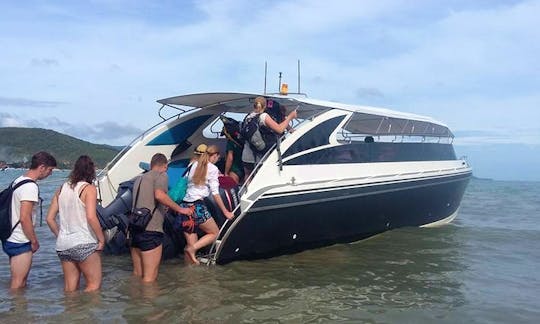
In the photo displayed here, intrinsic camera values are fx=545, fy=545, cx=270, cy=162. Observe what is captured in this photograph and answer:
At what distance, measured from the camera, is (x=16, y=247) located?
17.7 ft

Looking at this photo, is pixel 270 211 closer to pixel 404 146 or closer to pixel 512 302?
pixel 512 302

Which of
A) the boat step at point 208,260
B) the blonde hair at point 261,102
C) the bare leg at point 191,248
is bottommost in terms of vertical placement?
the boat step at point 208,260

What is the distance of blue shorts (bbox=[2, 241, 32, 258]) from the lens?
538 centimetres

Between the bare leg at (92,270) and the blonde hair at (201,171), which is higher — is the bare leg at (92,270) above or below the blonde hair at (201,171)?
below

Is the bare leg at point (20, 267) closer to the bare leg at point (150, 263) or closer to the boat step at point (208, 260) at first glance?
the bare leg at point (150, 263)

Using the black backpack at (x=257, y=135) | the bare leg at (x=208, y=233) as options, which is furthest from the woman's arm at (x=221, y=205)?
the black backpack at (x=257, y=135)

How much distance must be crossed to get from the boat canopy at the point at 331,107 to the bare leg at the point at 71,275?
3.86 m

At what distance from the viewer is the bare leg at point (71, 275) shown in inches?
215

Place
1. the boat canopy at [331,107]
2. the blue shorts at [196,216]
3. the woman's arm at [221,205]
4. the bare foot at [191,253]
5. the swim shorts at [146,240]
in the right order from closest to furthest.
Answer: the swim shorts at [146,240], the woman's arm at [221,205], the blue shorts at [196,216], the bare foot at [191,253], the boat canopy at [331,107]

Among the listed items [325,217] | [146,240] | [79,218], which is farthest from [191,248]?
[325,217]

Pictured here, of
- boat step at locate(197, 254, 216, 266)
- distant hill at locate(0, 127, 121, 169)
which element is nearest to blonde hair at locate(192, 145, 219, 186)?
boat step at locate(197, 254, 216, 266)

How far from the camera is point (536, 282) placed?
720 centimetres

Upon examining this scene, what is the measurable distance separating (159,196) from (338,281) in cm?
249

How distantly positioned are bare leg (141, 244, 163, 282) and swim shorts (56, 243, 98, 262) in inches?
32.5
